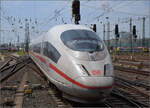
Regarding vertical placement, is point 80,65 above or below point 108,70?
above

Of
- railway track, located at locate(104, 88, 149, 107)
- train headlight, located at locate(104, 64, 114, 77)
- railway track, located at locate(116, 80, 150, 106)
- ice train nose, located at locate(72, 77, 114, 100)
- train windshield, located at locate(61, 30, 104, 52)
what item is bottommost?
railway track, located at locate(116, 80, 150, 106)

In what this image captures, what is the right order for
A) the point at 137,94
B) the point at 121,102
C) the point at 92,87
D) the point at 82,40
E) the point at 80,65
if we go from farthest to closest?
the point at 137,94 < the point at 121,102 < the point at 82,40 < the point at 80,65 < the point at 92,87

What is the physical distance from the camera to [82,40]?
7980 mm

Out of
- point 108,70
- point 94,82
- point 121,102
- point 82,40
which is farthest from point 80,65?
point 121,102

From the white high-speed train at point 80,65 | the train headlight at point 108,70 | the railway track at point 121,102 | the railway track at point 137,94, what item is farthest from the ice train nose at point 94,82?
the railway track at point 137,94

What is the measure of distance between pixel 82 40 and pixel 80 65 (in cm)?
135

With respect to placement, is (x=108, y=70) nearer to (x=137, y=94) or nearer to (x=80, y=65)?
(x=80, y=65)

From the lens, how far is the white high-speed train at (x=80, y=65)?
6496 mm

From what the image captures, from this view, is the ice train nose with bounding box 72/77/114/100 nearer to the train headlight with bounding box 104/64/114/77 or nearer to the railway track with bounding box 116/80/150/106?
the train headlight with bounding box 104/64/114/77

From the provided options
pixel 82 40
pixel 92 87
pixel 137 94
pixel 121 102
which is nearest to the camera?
pixel 92 87

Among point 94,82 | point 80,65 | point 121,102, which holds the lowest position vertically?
point 121,102

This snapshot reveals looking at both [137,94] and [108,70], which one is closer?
[108,70]

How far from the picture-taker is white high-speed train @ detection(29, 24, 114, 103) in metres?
6.50

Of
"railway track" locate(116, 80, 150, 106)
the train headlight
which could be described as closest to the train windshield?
the train headlight
